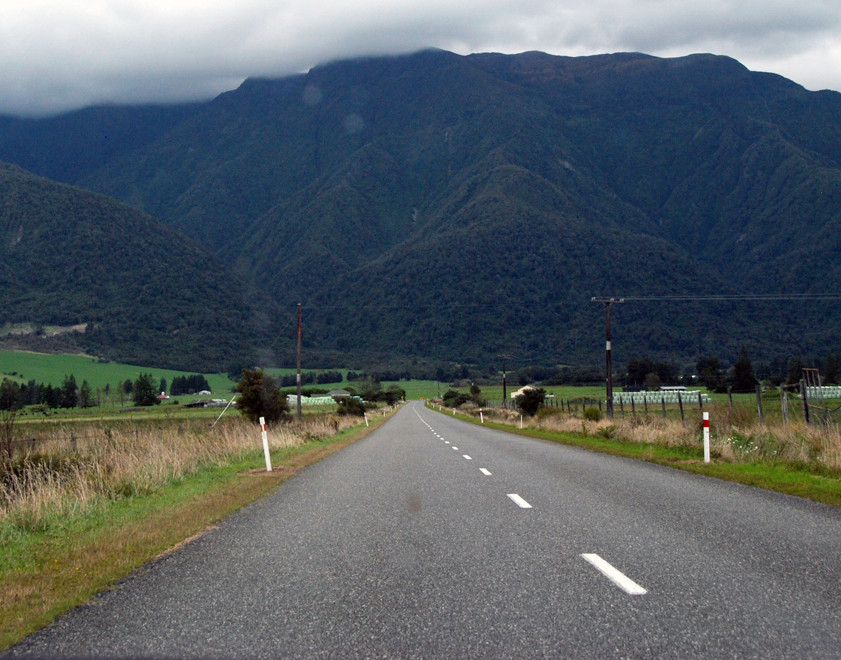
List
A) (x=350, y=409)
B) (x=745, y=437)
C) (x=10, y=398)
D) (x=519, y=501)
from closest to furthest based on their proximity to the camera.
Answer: (x=519, y=501) → (x=745, y=437) → (x=10, y=398) → (x=350, y=409)

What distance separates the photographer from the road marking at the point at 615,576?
6.58 meters

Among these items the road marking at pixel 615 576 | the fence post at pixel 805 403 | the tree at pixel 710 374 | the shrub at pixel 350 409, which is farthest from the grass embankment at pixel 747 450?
the tree at pixel 710 374

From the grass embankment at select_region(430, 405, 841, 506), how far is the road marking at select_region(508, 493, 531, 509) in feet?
14.6

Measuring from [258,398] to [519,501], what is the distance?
147 feet

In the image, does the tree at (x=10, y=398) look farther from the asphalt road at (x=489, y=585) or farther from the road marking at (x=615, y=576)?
the road marking at (x=615, y=576)

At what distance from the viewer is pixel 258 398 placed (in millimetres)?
55156

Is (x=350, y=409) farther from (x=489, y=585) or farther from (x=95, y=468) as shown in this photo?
(x=489, y=585)

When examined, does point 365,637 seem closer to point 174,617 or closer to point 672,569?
point 174,617

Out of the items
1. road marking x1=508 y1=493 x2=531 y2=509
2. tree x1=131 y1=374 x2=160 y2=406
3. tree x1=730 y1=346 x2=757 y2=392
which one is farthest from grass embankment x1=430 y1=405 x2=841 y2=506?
tree x1=131 y1=374 x2=160 y2=406

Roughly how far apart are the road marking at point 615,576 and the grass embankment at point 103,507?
14.4 feet

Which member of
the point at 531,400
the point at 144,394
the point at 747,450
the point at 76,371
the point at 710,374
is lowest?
the point at 710,374

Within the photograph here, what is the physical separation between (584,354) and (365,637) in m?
153

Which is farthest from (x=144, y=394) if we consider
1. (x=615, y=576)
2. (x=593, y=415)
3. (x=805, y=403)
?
(x=615, y=576)

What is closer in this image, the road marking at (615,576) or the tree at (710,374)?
the road marking at (615,576)
